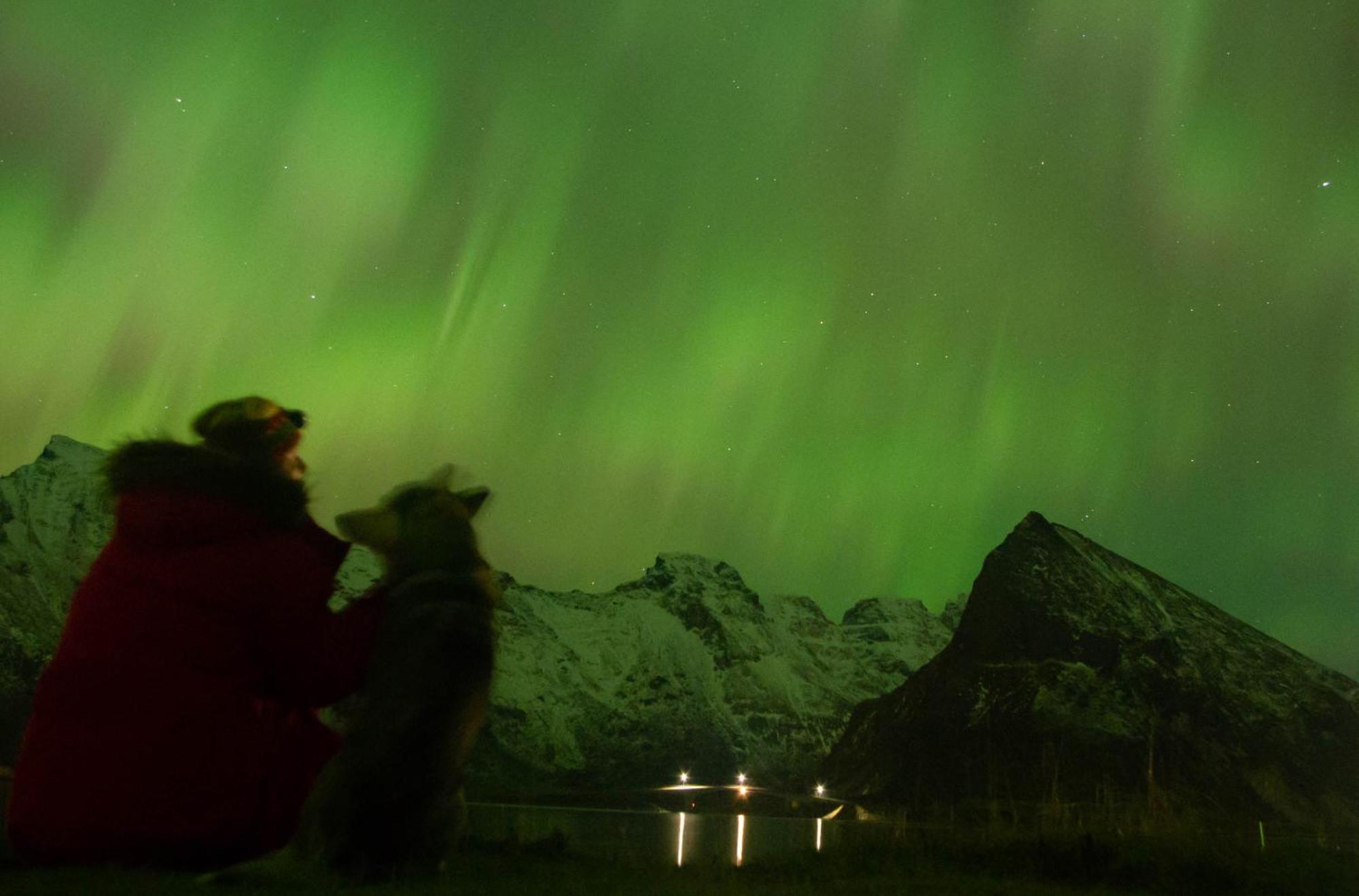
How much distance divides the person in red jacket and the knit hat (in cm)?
37

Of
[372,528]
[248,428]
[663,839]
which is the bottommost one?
[663,839]

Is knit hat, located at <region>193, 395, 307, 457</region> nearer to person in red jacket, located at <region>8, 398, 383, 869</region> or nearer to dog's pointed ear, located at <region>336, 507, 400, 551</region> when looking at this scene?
person in red jacket, located at <region>8, 398, 383, 869</region>

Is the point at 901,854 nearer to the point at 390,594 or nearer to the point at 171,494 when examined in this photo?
the point at 390,594

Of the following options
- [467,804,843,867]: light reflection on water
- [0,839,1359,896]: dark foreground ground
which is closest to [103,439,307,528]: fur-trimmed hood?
[0,839,1359,896]: dark foreground ground

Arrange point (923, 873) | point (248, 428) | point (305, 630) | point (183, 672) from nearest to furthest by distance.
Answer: point (183, 672) < point (305, 630) < point (248, 428) < point (923, 873)

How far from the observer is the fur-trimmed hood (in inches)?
209

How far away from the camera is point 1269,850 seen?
1315 centimetres

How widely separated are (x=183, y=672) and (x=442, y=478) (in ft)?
5.47

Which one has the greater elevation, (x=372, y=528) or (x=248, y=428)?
(x=248, y=428)

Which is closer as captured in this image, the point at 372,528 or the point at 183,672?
the point at 183,672

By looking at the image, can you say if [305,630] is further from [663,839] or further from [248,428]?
[663,839]

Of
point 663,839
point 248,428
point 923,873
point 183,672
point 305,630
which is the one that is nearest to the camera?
point 183,672

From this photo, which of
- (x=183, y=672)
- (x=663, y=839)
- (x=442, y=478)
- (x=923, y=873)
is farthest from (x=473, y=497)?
(x=663, y=839)

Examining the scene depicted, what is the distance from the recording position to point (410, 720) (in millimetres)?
5359
